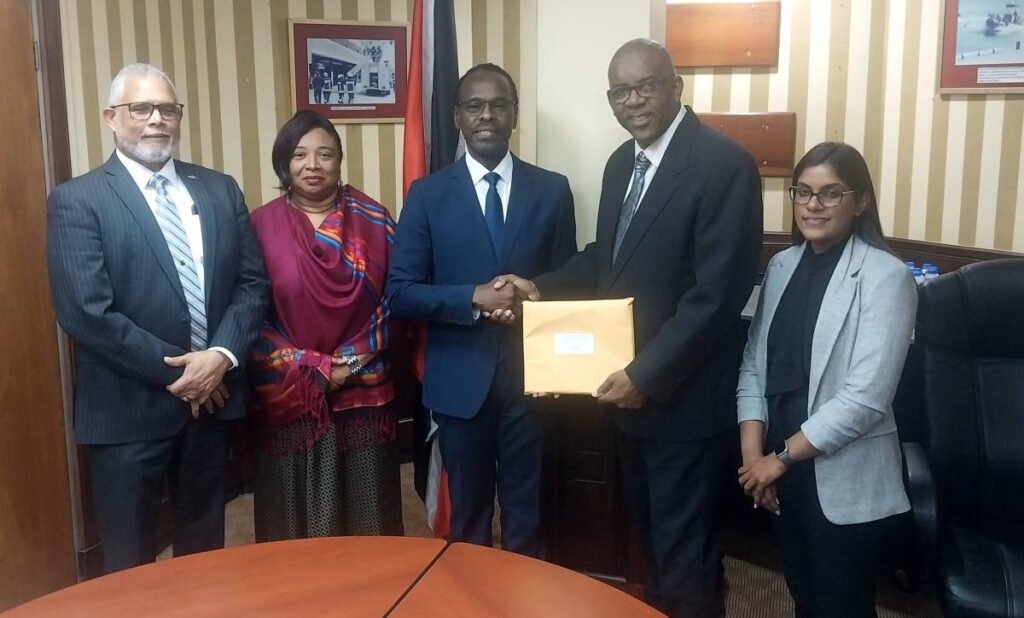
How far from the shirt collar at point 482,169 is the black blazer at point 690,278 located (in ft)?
1.39

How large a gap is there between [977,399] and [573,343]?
92 centimetres

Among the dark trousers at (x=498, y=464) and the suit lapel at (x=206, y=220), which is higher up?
the suit lapel at (x=206, y=220)

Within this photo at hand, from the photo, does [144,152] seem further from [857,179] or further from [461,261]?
[857,179]

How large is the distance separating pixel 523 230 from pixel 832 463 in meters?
0.95

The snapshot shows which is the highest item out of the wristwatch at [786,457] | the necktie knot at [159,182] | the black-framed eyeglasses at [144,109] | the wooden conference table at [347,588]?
the black-framed eyeglasses at [144,109]

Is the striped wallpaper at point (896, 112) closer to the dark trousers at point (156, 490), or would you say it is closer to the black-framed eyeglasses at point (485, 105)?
the black-framed eyeglasses at point (485, 105)

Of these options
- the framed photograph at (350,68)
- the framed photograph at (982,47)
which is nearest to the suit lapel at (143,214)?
the framed photograph at (350,68)

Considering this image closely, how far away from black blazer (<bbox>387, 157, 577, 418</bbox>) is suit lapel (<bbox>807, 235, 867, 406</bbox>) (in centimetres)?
77

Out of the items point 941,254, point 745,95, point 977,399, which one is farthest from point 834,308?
point 745,95

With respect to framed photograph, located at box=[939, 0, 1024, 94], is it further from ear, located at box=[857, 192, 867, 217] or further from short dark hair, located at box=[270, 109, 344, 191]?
short dark hair, located at box=[270, 109, 344, 191]

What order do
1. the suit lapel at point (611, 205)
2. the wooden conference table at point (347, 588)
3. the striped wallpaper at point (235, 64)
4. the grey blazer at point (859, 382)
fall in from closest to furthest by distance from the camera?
the wooden conference table at point (347, 588) < the grey blazer at point (859, 382) < the suit lapel at point (611, 205) < the striped wallpaper at point (235, 64)

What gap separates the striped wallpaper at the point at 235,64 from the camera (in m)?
2.95

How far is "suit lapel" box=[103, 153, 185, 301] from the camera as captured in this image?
199 centimetres

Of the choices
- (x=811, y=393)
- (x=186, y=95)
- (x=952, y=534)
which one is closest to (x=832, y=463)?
(x=811, y=393)
